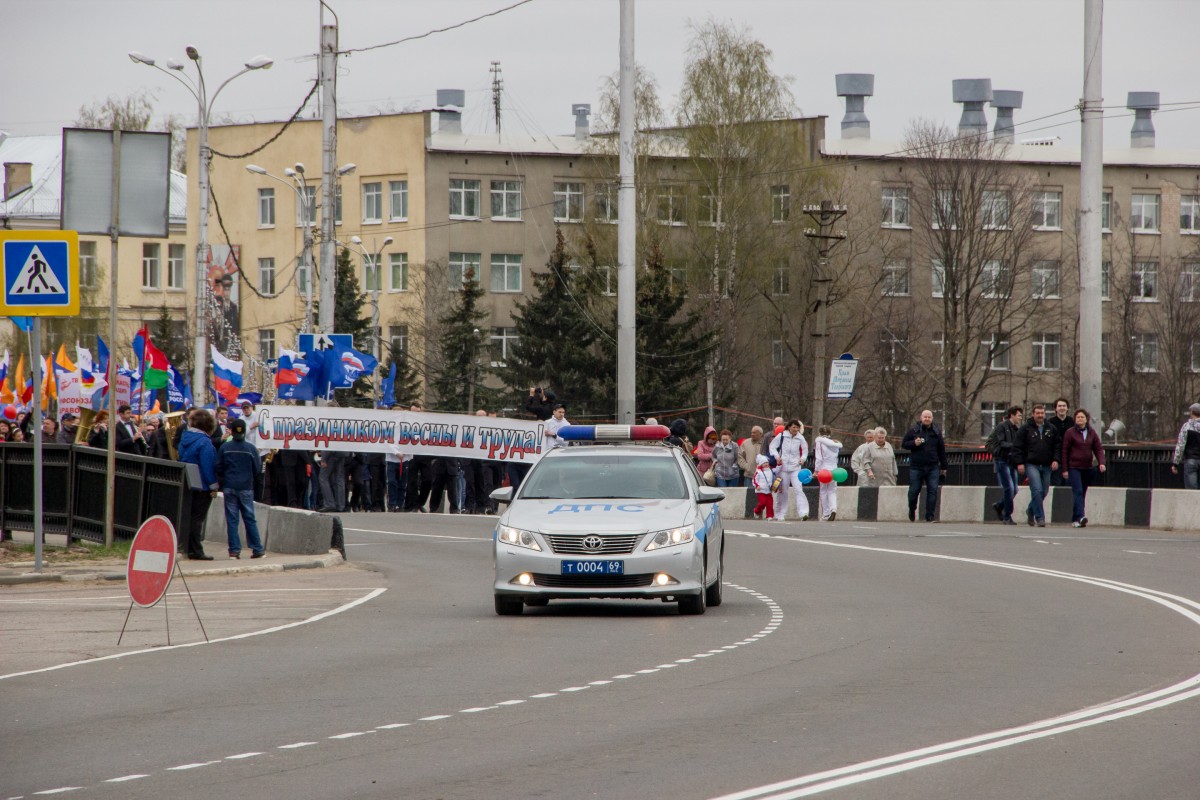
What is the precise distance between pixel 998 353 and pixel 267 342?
33.7m

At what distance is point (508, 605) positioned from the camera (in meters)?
16.0

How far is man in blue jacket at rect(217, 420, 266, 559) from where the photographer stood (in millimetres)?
22156

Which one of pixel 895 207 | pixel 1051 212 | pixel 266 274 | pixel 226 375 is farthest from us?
pixel 266 274

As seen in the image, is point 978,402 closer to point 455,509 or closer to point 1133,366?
point 1133,366

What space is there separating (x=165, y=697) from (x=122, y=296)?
83306 mm

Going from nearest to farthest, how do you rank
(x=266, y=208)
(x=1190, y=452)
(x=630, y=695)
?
(x=630, y=695), (x=1190, y=452), (x=266, y=208)

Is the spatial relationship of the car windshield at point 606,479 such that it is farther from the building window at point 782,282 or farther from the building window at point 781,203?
the building window at point 782,282

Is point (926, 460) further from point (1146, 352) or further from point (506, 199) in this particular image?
point (1146, 352)

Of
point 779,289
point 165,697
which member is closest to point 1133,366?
point 779,289

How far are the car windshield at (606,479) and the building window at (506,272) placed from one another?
64.9m

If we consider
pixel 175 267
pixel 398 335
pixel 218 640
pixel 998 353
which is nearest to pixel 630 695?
pixel 218 640

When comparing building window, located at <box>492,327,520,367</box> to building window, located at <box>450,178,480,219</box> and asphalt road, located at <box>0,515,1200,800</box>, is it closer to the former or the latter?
building window, located at <box>450,178,480,219</box>

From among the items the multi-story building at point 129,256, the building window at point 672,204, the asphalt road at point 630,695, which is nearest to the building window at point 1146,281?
the building window at point 672,204

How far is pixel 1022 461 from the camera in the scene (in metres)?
29.4
